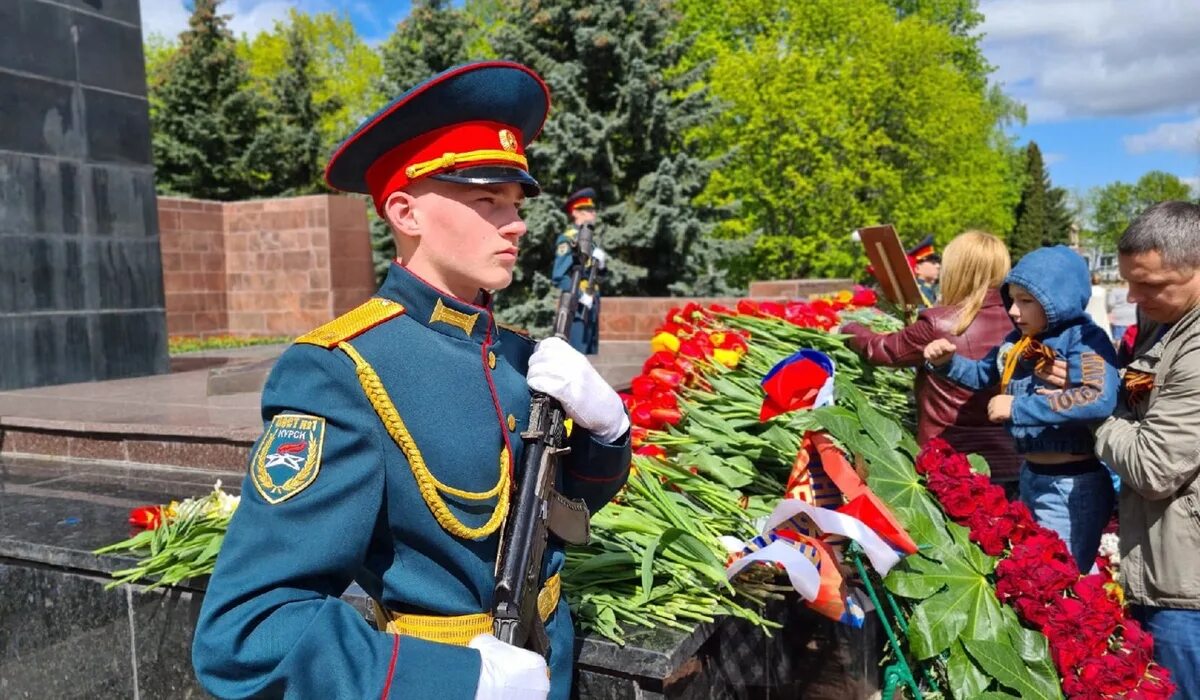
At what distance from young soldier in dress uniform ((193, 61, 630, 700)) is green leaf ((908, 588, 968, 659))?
3.91ft

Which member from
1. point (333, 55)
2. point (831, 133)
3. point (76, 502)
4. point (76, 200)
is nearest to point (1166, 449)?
point (76, 502)

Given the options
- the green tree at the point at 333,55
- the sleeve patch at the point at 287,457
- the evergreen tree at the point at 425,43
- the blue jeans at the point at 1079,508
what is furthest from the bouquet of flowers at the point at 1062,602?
the green tree at the point at 333,55

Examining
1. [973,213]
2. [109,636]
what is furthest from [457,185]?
[973,213]

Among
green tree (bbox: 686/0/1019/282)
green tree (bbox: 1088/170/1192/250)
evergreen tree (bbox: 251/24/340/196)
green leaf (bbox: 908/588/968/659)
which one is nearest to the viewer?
green leaf (bbox: 908/588/968/659)

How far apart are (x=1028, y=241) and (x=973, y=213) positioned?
26320 mm

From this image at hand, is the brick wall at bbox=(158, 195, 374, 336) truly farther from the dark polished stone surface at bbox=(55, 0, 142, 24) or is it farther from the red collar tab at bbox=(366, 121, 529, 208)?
the red collar tab at bbox=(366, 121, 529, 208)

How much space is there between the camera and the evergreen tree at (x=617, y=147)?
14.1 metres

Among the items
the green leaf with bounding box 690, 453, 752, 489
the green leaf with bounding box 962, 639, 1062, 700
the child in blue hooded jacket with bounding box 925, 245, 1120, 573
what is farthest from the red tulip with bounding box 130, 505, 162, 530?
the child in blue hooded jacket with bounding box 925, 245, 1120, 573

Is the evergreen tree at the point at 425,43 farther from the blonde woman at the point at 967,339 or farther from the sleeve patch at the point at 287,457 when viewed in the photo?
the sleeve patch at the point at 287,457

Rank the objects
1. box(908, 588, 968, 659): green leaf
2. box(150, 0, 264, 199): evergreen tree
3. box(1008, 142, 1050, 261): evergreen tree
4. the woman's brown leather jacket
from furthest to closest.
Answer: box(1008, 142, 1050, 261): evergreen tree, box(150, 0, 264, 199): evergreen tree, the woman's brown leather jacket, box(908, 588, 968, 659): green leaf

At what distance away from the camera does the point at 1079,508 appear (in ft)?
10.2

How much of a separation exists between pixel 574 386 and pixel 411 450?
13.9 inches

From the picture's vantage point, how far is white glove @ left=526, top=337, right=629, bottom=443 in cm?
168

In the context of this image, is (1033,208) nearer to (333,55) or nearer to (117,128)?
(333,55)
